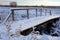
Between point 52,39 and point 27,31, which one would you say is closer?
point 52,39

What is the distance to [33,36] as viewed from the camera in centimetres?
405

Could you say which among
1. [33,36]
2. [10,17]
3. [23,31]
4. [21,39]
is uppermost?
[33,36]

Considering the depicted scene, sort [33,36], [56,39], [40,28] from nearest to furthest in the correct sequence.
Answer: [33,36], [56,39], [40,28]

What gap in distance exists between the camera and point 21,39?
549cm

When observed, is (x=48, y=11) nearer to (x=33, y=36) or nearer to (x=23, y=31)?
(x=23, y=31)

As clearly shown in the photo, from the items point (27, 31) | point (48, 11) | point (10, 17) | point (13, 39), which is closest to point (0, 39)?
point (13, 39)

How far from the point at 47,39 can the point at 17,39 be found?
782 millimetres

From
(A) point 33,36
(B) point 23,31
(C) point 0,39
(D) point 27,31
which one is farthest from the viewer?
(D) point 27,31

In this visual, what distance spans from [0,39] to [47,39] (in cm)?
122

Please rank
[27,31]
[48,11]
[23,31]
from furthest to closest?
[48,11] → [27,31] → [23,31]

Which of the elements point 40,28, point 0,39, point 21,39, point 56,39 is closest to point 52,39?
point 56,39

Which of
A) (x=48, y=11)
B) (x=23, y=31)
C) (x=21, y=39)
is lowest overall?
(x=48, y=11)

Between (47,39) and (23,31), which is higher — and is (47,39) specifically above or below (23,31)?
above

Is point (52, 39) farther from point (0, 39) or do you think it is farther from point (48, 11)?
point (48, 11)
